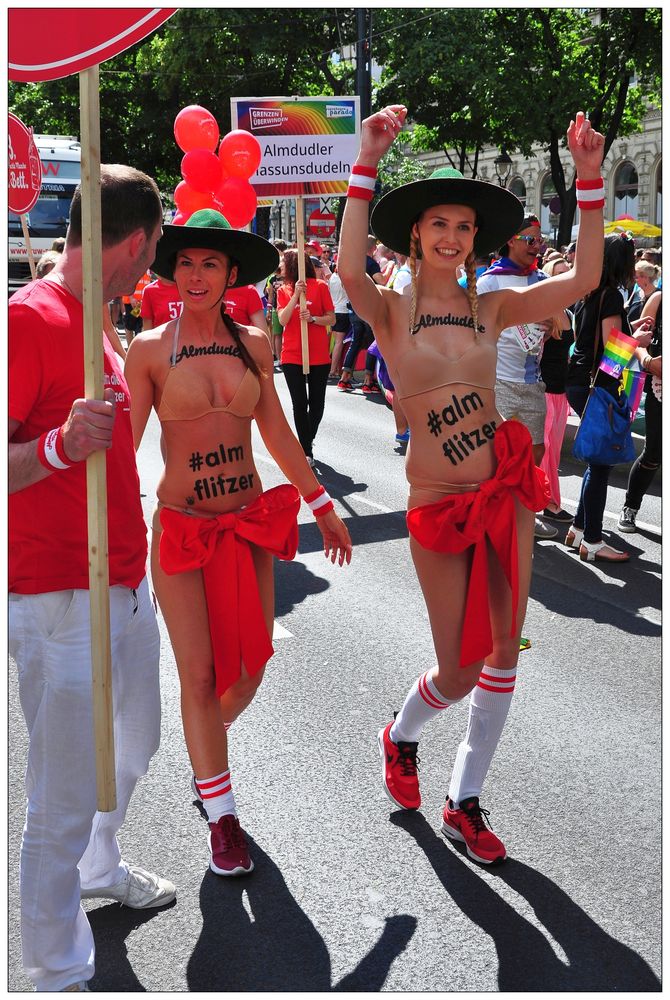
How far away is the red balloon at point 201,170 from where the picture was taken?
5571mm

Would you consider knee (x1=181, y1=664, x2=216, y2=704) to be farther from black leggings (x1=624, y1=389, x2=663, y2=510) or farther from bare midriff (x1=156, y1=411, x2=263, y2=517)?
black leggings (x1=624, y1=389, x2=663, y2=510)

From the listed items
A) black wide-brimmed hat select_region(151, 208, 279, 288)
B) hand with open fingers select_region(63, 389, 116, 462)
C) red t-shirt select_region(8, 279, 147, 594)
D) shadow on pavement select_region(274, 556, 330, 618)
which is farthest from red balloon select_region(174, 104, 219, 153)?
hand with open fingers select_region(63, 389, 116, 462)

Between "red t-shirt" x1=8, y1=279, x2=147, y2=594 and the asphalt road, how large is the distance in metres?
1.18

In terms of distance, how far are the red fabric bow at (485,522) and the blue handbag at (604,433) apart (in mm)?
3327

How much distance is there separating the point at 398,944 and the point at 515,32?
25459 millimetres

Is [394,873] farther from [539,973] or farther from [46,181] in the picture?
[46,181]

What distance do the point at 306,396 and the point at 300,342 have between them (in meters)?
0.52

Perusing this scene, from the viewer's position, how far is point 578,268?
10.9 feet

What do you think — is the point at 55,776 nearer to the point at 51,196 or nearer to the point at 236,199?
the point at 236,199

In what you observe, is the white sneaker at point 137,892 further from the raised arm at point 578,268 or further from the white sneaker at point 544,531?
the white sneaker at point 544,531

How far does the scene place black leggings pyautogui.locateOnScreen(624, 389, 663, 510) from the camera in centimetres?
702

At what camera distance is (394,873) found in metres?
3.26

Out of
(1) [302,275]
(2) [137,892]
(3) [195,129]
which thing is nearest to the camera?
(2) [137,892]

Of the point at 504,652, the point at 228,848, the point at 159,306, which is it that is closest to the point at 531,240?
the point at 159,306
